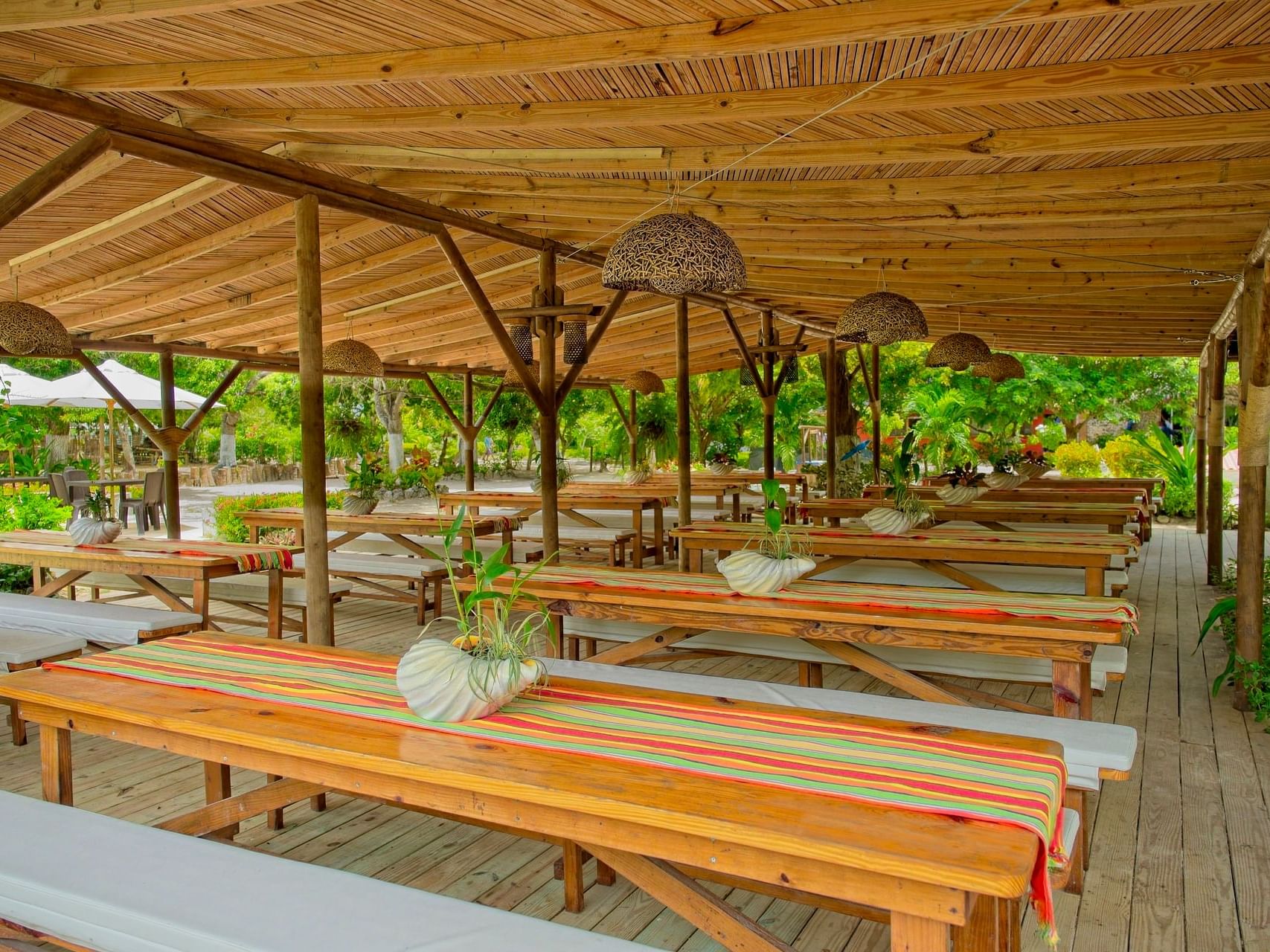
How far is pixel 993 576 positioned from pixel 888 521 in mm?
605

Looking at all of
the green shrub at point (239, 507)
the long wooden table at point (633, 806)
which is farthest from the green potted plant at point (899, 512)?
the green shrub at point (239, 507)

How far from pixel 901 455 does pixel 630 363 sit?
28.7 ft

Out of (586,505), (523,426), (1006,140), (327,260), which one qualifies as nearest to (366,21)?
(1006,140)

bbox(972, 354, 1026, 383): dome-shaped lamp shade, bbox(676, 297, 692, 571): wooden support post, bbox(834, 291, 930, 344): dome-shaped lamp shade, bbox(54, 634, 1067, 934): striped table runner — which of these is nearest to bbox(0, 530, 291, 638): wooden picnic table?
bbox(54, 634, 1067, 934): striped table runner

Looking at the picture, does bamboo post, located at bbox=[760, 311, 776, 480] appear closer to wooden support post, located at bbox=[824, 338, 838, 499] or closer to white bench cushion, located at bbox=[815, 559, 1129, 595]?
wooden support post, located at bbox=[824, 338, 838, 499]

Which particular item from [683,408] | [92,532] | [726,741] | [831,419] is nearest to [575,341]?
[683,408]

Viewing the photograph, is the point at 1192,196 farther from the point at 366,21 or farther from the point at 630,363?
the point at 630,363

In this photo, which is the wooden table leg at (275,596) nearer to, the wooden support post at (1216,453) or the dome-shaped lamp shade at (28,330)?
the dome-shaped lamp shade at (28,330)

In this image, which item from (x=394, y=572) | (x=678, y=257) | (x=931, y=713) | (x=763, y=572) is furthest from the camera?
(x=394, y=572)

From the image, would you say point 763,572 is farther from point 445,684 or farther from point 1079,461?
point 1079,461

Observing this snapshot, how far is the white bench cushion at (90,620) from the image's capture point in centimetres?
388

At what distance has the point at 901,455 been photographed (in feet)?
15.0

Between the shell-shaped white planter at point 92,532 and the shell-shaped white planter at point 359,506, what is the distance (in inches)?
92.6

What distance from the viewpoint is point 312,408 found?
15.0ft
